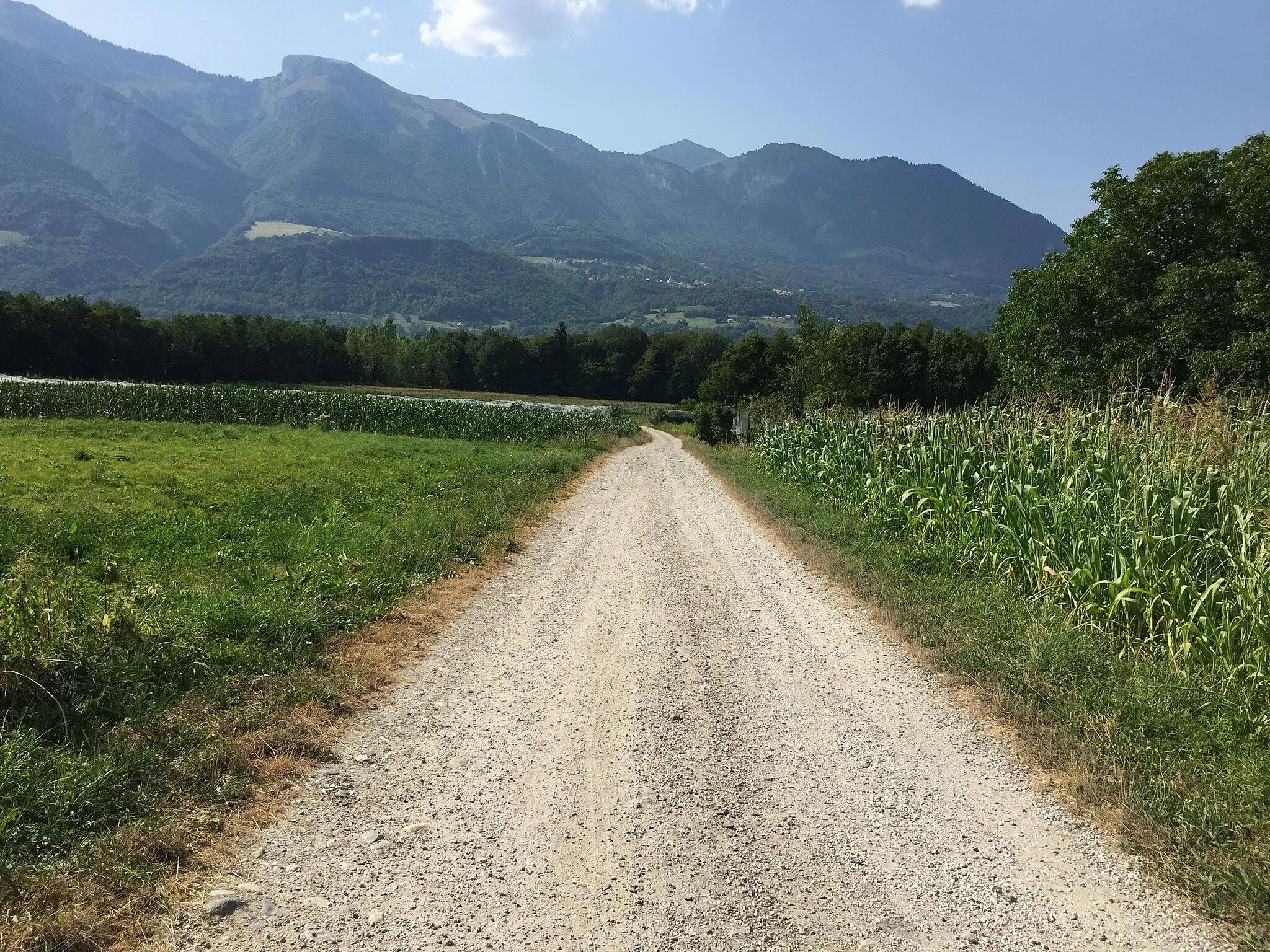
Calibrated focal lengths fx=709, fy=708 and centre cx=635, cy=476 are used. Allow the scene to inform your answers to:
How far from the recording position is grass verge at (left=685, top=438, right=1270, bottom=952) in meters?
3.36

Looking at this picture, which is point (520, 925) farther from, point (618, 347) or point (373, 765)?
point (618, 347)

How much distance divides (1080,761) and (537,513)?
11547mm

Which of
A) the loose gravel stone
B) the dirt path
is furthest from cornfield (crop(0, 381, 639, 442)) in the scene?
the loose gravel stone

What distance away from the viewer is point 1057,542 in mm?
7730

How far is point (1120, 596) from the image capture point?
20.5 feet

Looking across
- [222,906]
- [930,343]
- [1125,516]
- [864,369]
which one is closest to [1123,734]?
[1125,516]

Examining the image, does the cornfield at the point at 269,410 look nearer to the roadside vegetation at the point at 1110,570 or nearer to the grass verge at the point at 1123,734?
the roadside vegetation at the point at 1110,570

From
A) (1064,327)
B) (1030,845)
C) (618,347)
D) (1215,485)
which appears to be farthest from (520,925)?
(618,347)

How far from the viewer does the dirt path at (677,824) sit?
3062 millimetres

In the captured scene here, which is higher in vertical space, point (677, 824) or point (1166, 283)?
point (1166, 283)

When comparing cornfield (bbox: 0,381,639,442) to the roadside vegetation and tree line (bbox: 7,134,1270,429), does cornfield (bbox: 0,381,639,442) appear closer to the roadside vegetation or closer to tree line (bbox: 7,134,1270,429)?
tree line (bbox: 7,134,1270,429)

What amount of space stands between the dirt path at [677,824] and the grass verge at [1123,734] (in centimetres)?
23

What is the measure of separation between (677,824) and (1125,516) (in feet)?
19.1

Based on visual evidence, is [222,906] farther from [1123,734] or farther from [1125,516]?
[1125,516]
